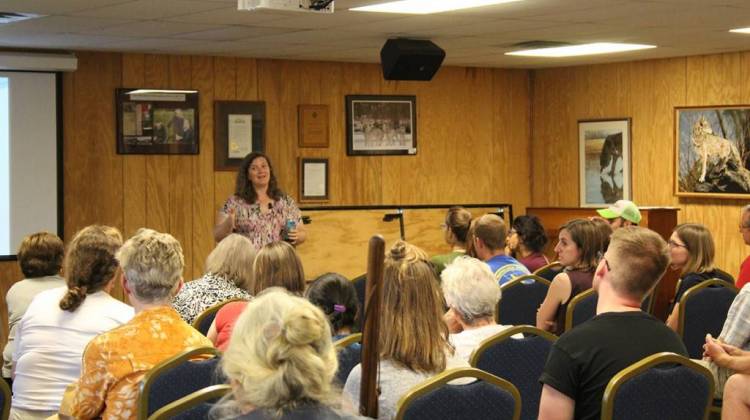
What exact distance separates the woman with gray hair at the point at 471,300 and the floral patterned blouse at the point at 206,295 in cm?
142

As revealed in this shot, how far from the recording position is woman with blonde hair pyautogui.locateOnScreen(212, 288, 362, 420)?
92.6 inches

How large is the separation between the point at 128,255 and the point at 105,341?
381 mm

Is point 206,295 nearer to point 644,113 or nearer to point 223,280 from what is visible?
point 223,280

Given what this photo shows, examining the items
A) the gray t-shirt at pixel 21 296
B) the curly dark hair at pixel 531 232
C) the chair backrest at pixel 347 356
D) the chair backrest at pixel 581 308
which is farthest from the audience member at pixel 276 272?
the curly dark hair at pixel 531 232

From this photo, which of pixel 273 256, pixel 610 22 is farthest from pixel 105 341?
pixel 610 22

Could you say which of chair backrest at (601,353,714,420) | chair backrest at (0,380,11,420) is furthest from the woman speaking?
chair backrest at (601,353,714,420)

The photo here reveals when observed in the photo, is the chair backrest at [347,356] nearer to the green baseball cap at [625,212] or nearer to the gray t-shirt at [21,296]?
the gray t-shirt at [21,296]

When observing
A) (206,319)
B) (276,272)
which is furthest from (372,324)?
(206,319)

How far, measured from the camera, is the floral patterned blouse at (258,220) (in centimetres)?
880

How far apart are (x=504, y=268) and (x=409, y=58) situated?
2811 mm

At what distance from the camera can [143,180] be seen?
9789 millimetres

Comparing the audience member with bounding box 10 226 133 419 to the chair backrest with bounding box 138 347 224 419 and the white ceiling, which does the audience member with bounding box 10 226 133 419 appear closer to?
the chair backrest with bounding box 138 347 224 419

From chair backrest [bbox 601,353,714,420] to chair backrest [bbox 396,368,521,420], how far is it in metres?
0.29

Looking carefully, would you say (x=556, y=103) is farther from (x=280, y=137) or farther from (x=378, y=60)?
(x=280, y=137)
